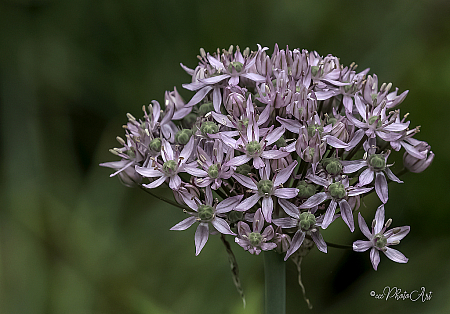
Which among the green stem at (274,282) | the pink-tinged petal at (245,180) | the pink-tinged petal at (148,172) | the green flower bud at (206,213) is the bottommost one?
the green stem at (274,282)

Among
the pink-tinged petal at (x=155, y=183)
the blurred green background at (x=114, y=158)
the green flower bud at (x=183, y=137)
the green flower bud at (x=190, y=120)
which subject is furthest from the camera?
the blurred green background at (x=114, y=158)

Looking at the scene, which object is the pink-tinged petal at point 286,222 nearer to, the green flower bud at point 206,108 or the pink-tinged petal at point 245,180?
the pink-tinged petal at point 245,180

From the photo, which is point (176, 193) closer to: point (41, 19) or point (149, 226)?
point (149, 226)

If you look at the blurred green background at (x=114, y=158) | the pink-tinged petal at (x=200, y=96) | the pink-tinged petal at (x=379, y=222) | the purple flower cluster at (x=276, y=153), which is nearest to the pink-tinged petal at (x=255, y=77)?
the purple flower cluster at (x=276, y=153)

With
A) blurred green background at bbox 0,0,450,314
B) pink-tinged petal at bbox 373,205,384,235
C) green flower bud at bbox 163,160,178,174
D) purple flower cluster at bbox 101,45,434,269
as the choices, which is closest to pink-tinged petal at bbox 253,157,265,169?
purple flower cluster at bbox 101,45,434,269

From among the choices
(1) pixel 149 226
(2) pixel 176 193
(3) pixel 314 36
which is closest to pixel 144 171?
(2) pixel 176 193

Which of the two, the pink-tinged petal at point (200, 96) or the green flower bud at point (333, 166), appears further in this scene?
the pink-tinged petal at point (200, 96)

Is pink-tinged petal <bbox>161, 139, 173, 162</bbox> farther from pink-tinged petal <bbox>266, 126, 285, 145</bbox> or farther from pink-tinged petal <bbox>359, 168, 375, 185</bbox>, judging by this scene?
pink-tinged petal <bbox>359, 168, 375, 185</bbox>

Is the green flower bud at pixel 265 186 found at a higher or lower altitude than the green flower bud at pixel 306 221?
higher
